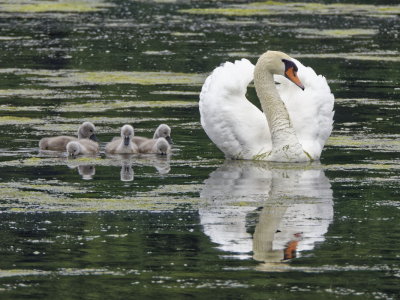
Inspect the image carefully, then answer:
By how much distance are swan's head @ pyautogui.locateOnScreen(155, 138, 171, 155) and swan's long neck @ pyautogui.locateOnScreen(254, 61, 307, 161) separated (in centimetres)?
118

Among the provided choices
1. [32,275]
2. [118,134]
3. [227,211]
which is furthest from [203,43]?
[32,275]

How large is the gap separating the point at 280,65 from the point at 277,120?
90 centimetres

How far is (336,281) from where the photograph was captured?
9.23m

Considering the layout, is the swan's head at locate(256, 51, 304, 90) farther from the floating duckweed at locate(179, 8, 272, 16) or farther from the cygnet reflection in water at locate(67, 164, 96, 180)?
the floating duckweed at locate(179, 8, 272, 16)

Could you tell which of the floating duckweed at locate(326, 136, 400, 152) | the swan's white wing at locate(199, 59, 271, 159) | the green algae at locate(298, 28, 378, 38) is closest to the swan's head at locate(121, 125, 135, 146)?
the swan's white wing at locate(199, 59, 271, 159)

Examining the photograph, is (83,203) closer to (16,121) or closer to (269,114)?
(269,114)

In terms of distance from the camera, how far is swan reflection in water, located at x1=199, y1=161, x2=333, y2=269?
10.4 metres

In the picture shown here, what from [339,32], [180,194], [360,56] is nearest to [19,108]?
[180,194]

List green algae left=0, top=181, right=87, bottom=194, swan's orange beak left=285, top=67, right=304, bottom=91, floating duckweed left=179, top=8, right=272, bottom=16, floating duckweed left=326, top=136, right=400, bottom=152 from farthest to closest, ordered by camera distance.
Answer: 1. floating duckweed left=179, top=8, right=272, bottom=16
2. floating duckweed left=326, top=136, right=400, bottom=152
3. swan's orange beak left=285, top=67, right=304, bottom=91
4. green algae left=0, top=181, right=87, bottom=194

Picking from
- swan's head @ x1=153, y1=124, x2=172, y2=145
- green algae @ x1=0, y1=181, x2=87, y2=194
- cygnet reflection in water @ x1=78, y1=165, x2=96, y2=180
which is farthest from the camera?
swan's head @ x1=153, y1=124, x2=172, y2=145

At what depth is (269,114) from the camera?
15.7 m

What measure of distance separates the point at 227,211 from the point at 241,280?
2.61 meters

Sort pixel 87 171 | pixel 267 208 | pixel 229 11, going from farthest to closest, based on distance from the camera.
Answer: pixel 229 11 < pixel 87 171 < pixel 267 208

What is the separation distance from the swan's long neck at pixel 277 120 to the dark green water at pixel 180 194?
0.27m
